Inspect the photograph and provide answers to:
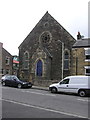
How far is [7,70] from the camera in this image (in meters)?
54.7

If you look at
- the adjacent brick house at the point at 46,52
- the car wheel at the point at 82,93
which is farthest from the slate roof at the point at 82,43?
the car wheel at the point at 82,93

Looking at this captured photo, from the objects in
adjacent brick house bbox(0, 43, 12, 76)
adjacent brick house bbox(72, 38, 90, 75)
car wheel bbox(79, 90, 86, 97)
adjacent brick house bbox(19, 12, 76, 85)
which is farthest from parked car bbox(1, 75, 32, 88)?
adjacent brick house bbox(0, 43, 12, 76)

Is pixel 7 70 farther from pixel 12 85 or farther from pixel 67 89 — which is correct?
pixel 67 89

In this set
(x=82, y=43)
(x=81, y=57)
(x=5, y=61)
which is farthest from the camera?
(x=5, y=61)

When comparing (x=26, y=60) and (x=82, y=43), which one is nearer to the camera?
(x=82, y=43)

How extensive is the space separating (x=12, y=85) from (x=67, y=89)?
8.55 meters

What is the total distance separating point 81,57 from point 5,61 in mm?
29208

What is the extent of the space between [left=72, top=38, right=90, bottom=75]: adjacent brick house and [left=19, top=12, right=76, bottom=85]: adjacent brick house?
985mm

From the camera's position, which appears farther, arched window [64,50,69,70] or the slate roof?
arched window [64,50,69,70]

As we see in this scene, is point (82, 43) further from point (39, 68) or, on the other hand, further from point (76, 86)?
point (76, 86)

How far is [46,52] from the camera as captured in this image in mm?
32062

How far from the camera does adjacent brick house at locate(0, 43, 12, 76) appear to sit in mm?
53056

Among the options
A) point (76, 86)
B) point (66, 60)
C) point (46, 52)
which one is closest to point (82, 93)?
point (76, 86)

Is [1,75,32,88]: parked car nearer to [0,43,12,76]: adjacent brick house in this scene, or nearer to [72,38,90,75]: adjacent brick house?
[72,38,90,75]: adjacent brick house
